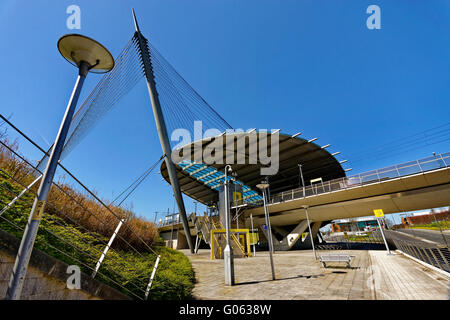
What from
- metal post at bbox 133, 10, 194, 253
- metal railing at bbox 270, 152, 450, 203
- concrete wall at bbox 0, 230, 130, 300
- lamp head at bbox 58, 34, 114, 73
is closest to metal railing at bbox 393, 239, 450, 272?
concrete wall at bbox 0, 230, 130, 300

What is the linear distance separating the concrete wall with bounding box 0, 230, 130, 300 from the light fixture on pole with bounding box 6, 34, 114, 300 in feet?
3.72

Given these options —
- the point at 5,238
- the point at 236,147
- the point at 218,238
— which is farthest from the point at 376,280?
the point at 236,147

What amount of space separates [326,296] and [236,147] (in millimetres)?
20386

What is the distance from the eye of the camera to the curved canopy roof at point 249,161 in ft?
73.7

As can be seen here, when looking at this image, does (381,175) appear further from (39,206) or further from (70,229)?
(39,206)

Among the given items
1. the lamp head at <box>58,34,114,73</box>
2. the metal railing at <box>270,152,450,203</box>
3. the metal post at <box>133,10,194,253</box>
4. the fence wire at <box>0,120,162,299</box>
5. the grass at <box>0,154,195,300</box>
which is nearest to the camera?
the lamp head at <box>58,34,114,73</box>

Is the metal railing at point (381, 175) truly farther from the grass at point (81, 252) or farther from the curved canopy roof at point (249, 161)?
the grass at point (81, 252)

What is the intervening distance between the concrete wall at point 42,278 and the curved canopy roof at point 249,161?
673 inches

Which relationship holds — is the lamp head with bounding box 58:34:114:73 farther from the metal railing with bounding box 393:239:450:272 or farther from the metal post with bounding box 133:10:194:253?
the metal post with bounding box 133:10:194:253

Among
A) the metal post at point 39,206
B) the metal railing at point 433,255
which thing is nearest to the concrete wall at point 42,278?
the metal post at point 39,206

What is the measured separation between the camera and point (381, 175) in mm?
17578

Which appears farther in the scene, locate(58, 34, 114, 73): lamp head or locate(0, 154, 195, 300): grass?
locate(0, 154, 195, 300): grass

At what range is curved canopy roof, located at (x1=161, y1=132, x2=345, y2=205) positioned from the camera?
73.7 ft
